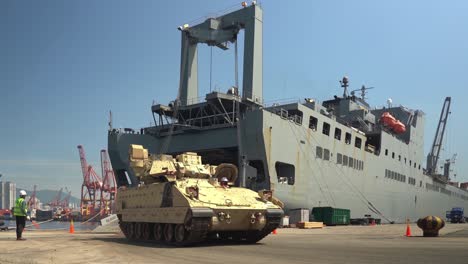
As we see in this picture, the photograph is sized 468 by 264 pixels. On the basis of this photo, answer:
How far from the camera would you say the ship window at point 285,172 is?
38.3m

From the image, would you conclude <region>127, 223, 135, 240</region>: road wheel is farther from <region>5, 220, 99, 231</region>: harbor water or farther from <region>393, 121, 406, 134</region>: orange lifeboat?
<region>393, 121, 406, 134</region>: orange lifeboat

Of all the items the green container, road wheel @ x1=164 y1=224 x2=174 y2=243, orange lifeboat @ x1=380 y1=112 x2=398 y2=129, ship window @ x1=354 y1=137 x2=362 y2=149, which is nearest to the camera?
road wheel @ x1=164 y1=224 x2=174 y2=243

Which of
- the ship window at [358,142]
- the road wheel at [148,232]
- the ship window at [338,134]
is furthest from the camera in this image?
the ship window at [358,142]

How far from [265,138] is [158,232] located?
18452 millimetres

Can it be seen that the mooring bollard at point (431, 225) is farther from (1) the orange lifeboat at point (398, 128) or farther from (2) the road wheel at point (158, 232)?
(1) the orange lifeboat at point (398, 128)

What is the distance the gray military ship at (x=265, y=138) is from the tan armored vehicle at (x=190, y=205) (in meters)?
10.2

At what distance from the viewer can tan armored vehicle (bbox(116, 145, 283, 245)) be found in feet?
51.2

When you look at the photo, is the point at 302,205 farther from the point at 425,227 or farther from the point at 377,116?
the point at 377,116

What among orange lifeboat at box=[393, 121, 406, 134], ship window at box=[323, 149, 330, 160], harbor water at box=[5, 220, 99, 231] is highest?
orange lifeboat at box=[393, 121, 406, 134]

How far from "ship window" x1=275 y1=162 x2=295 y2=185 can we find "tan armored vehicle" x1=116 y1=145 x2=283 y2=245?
61.4 feet

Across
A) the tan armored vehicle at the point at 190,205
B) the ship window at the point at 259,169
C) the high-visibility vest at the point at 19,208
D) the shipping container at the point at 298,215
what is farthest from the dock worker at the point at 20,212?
Answer: the shipping container at the point at 298,215

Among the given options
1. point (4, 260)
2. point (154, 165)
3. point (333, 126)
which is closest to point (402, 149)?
point (333, 126)

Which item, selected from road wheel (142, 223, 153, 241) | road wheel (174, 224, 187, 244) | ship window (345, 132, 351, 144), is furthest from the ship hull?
road wheel (174, 224, 187, 244)

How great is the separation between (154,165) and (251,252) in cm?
727
